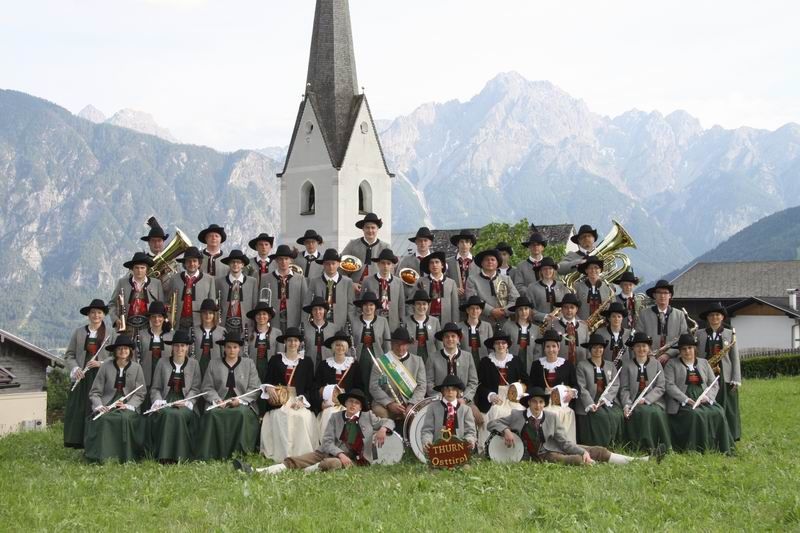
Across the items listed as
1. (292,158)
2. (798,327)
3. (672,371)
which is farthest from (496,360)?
(798,327)

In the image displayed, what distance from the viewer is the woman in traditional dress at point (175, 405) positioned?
12438 mm

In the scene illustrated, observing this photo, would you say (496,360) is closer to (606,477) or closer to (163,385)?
(606,477)

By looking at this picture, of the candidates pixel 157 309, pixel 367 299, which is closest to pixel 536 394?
pixel 367 299

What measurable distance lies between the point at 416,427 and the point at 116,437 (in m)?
3.89

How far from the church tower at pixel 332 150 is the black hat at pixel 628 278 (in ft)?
108

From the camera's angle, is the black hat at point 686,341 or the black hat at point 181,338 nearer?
the black hat at point 181,338

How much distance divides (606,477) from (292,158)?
4145 centimetres

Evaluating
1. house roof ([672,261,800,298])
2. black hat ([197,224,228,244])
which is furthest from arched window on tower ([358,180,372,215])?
black hat ([197,224,228,244])

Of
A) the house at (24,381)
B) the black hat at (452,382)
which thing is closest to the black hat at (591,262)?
the black hat at (452,382)

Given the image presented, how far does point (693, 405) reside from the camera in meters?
12.7

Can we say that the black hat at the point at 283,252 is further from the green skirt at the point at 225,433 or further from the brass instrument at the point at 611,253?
the brass instrument at the point at 611,253

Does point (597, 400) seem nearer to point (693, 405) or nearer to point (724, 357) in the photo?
point (693, 405)

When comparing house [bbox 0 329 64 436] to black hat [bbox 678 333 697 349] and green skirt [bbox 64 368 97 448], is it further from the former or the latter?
black hat [bbox 678 333 697 349]

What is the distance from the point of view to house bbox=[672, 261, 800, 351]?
174ft
